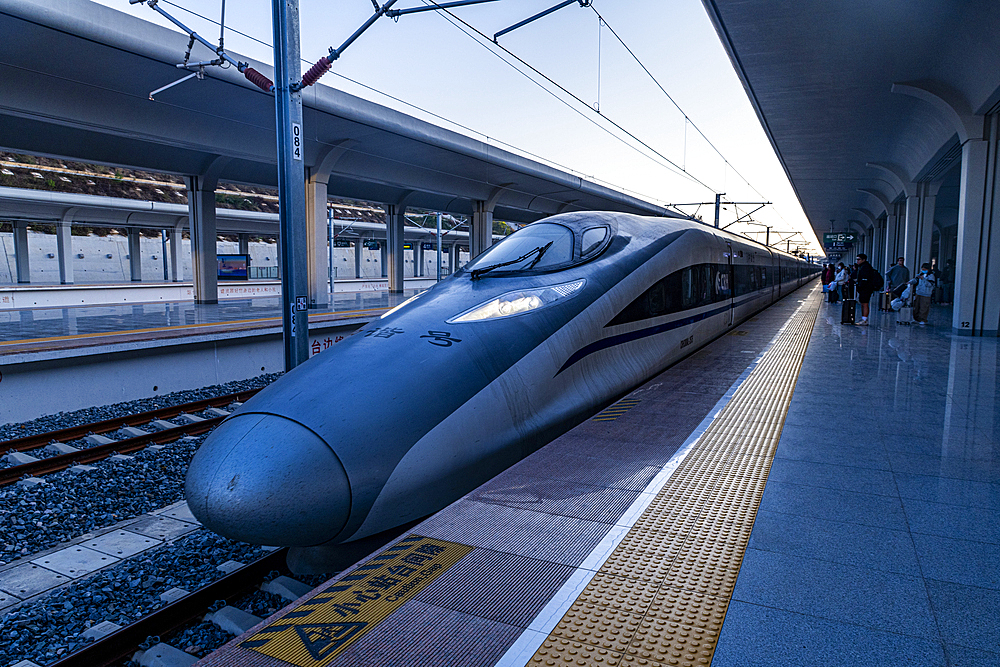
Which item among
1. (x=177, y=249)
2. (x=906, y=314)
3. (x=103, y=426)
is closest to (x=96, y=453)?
(x=103, y=426)

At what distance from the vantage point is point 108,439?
7.80 meters

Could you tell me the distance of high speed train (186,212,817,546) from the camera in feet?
11.8

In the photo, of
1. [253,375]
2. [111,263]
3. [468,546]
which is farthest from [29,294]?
[468,546]

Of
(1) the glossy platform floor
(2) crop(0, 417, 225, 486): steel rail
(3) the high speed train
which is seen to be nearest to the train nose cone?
(3) the high speed train

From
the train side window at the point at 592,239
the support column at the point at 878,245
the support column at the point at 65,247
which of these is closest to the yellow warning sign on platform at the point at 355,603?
the train side window at the point at 592,239

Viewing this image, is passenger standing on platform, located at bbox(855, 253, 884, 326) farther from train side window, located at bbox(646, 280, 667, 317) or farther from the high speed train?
train side window, located at bbox(646, 280, 667, 317)

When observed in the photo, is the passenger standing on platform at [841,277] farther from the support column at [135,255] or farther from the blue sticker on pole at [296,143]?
the support column at [135,255]

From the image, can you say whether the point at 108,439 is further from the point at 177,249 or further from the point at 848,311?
the point at 177,249

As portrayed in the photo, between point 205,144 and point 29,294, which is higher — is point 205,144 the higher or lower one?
the higher one

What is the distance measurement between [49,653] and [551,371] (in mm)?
3788

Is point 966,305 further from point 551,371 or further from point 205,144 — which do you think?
point 205,144

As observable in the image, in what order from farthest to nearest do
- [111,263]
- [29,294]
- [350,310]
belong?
[111,263], [29,294], [350,310]

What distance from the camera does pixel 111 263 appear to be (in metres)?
39.5

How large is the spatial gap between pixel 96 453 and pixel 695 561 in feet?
22.6
